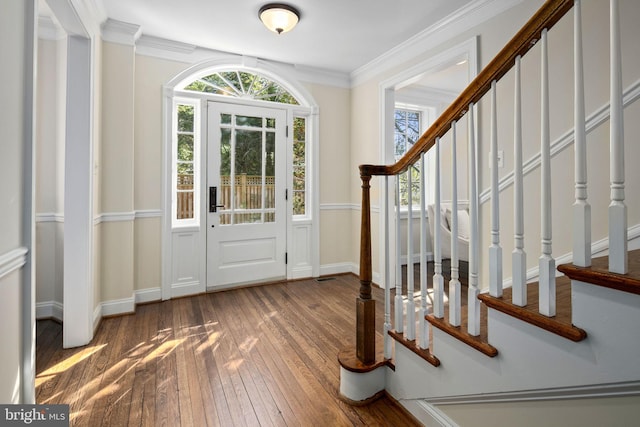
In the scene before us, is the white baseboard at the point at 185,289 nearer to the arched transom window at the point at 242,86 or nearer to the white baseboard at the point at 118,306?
the white baseboard at the point at 118,306

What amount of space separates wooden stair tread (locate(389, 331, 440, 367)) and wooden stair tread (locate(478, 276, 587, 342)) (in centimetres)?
43

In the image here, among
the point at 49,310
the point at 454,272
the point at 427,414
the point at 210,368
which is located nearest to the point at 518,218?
the point at 454,272

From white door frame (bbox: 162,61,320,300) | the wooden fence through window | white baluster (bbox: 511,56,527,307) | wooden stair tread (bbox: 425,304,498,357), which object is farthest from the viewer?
the wooden fence through window

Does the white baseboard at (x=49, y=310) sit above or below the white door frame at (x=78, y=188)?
below

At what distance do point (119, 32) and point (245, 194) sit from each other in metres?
1.84

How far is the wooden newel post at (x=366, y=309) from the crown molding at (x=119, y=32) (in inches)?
101

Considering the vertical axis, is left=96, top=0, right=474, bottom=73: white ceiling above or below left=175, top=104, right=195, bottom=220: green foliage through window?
above

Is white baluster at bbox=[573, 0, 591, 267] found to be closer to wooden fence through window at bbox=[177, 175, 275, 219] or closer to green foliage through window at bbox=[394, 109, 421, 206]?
wooden fence through window at bbox=[177, 175, 275, 219]

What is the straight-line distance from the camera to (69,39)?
2322 millimetres

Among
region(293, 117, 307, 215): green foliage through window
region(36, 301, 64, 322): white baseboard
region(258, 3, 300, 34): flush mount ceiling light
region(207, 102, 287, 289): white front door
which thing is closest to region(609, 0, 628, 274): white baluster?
region(258, 3, 300, 34): flush mount ceiling light

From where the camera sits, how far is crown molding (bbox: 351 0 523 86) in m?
2.43

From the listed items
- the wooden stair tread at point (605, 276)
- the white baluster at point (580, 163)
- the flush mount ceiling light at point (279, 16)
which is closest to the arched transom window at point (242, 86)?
the flush mount ceiling light at point (279, 16)

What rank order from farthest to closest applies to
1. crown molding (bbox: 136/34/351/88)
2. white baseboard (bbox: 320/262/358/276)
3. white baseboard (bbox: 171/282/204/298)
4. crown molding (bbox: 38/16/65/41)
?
white baseboard (bbox: 320/262/358/276) → white baseboard (bbox: 171/282/204/298) → crown molding (bbox: 136/34/351/88) → crown molding (bbox: 38/16/65/41)

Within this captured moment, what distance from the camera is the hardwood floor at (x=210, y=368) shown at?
5.32 feet
